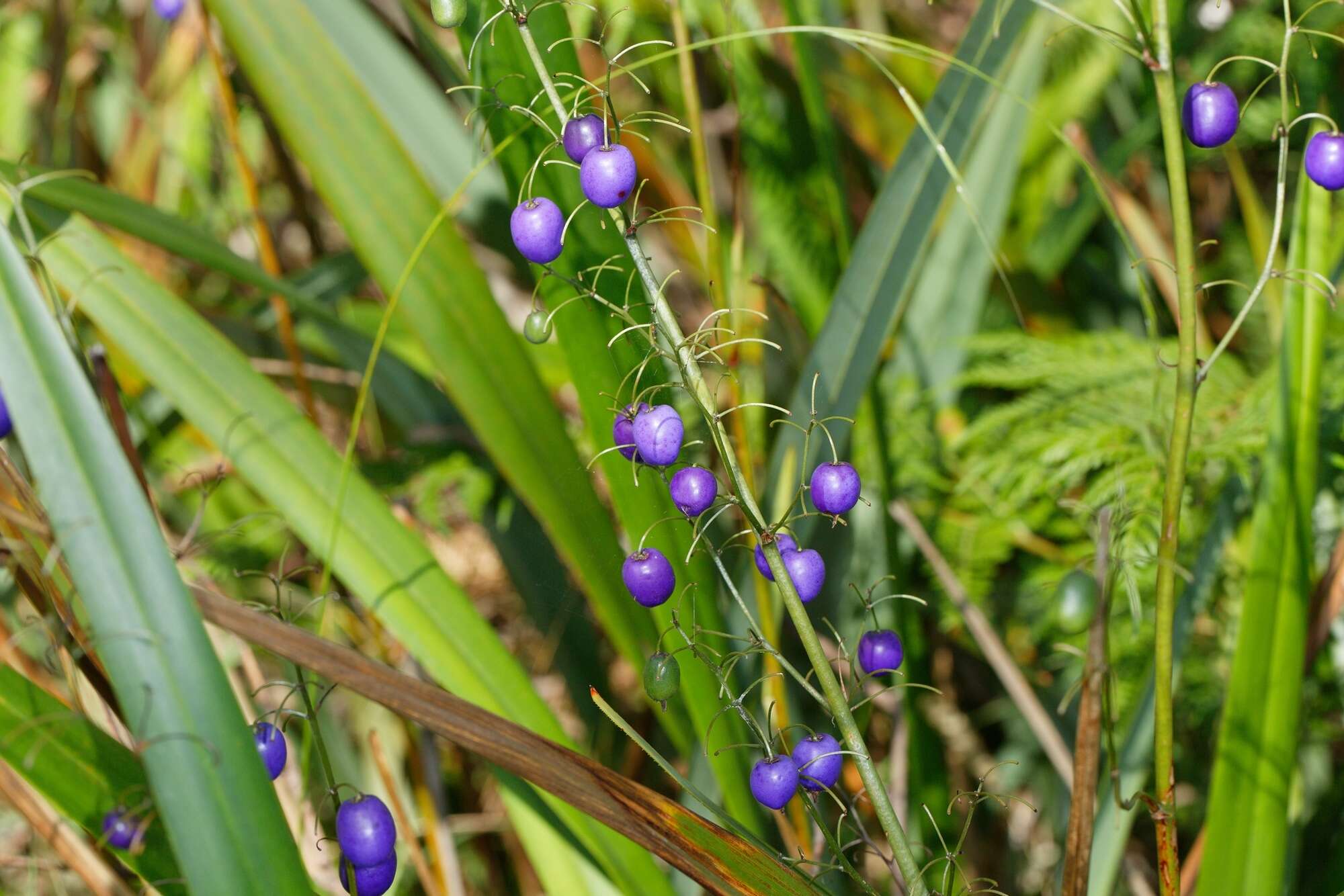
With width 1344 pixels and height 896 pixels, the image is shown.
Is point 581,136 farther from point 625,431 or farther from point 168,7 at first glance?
point 168,7


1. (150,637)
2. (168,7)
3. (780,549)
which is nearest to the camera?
(150,637)

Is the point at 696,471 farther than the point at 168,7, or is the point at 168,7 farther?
the point at 168,7

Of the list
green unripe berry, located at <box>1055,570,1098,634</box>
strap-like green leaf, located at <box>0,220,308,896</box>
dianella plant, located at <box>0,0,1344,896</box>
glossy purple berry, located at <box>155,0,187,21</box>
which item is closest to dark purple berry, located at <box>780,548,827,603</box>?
dianella plant, located at <box>0,0,1344,896</box>

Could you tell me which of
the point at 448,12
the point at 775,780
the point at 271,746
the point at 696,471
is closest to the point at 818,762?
the point at 775,780

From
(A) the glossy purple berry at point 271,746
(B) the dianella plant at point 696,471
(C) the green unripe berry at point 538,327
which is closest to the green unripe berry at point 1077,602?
(B) the dianella plant at point 696,471

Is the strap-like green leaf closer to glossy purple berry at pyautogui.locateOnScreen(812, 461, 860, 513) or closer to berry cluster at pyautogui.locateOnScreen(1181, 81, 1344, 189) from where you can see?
glossy purple berry at pyautogui.locateOnScreen(812, 461, 860, 513)

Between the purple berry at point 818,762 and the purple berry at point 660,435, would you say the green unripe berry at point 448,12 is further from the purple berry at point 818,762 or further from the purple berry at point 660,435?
the purple berry at point 818,762
